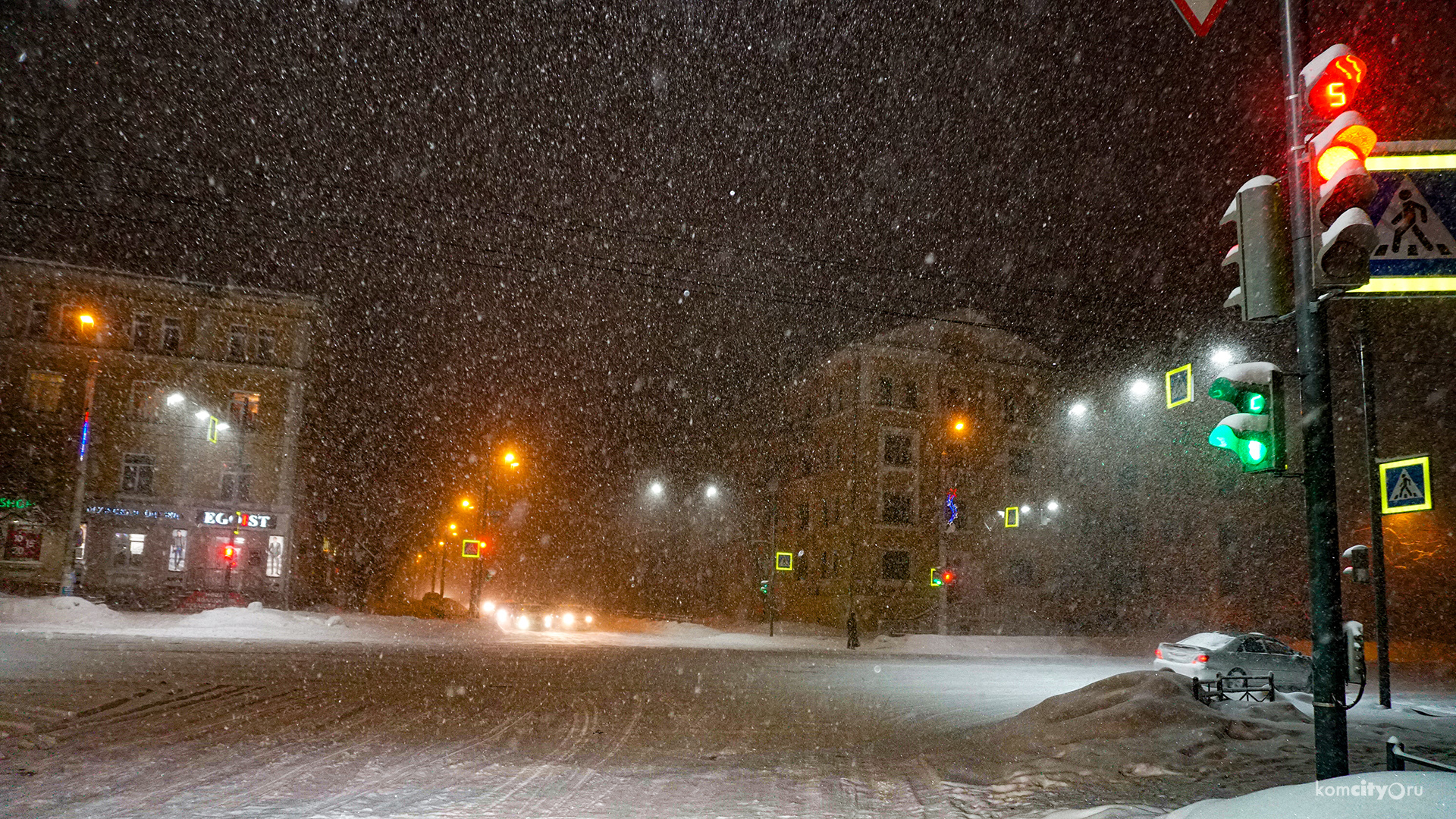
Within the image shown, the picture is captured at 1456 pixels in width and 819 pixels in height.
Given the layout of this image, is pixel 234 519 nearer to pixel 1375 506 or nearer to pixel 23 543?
pixel 23 543

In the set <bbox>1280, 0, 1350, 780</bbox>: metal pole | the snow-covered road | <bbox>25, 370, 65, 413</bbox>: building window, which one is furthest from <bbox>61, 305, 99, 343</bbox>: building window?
<bbox>1280, 0, 1350, 780</bbox>: metal pole

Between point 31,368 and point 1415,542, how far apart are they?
61.0 meters

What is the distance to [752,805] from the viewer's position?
7766 millimetres

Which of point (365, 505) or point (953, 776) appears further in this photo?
point (365, 505)

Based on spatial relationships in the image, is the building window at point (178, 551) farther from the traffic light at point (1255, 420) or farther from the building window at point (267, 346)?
the traffic light at point (1255, 420)

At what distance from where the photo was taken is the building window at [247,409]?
45.0 metres

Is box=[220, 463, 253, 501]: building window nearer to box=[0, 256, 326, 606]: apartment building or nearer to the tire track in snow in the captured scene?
box=[0, 256, 326, 606]: apartment building

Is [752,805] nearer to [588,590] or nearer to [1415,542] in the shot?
[1415,542]

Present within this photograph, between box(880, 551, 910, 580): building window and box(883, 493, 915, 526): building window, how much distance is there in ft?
4.59

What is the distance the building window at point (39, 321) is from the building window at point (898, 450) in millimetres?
39949

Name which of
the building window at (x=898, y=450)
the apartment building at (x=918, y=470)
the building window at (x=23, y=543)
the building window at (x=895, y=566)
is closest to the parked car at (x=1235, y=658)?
the apartment building at (x=918, y=470)

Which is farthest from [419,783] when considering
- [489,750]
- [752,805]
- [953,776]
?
[953,776]

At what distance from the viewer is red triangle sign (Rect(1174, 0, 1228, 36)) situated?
5.91 m

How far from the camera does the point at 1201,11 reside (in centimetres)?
594
